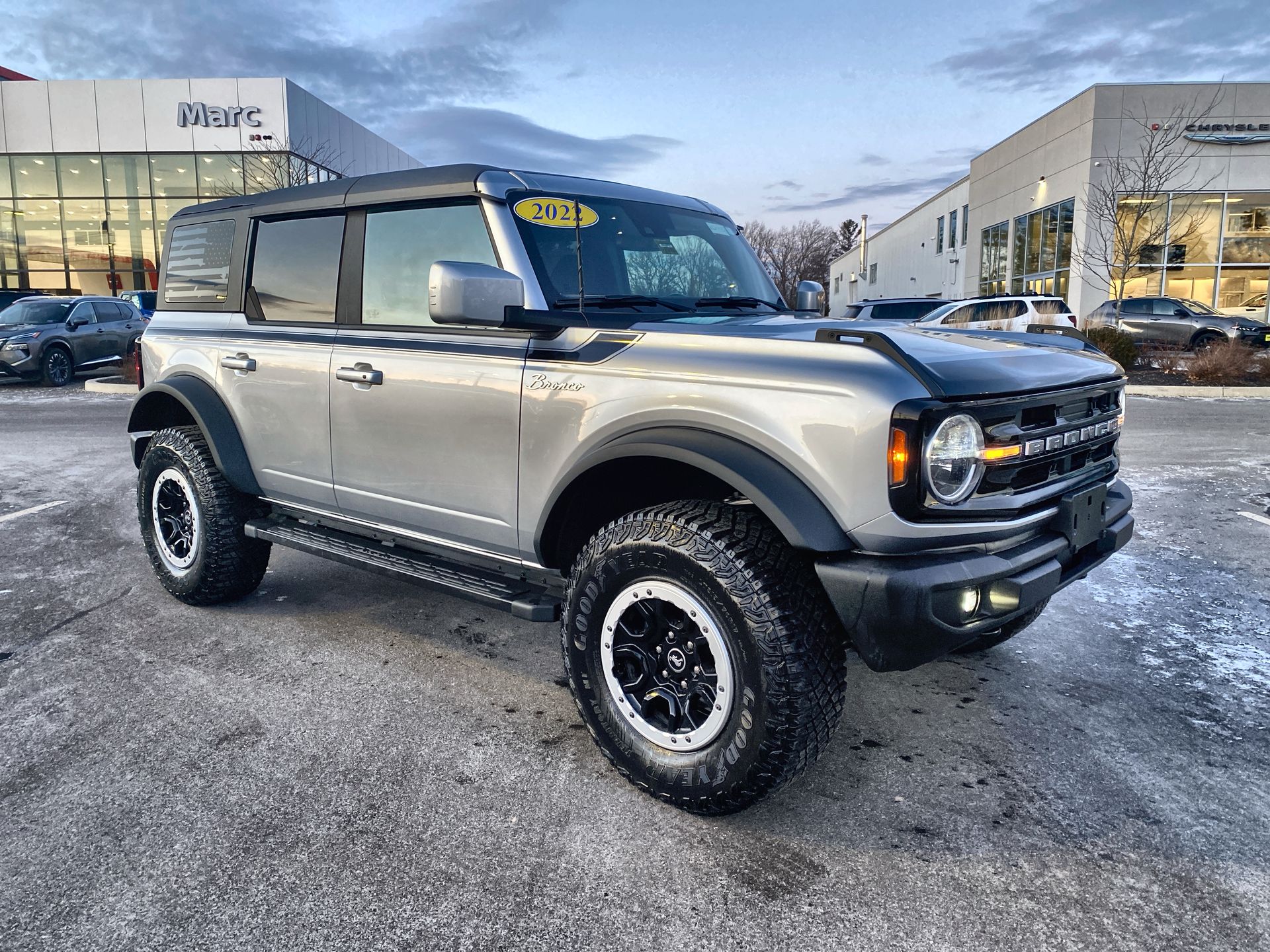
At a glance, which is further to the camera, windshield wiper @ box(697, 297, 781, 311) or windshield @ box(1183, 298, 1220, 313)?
windshield @ box(1183, 298, 1220, 313)

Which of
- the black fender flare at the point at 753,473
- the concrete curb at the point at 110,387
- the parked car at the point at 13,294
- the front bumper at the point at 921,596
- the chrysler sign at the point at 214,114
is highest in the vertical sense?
the chrysler sign at the point at 214,114

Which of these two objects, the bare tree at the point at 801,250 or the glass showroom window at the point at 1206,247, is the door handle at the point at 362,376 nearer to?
the glass showroom window at the point at 1206,247

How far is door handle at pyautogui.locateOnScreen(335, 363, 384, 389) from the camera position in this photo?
12.2 feet

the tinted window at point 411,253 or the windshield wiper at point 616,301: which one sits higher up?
the tinted window at point 411,253

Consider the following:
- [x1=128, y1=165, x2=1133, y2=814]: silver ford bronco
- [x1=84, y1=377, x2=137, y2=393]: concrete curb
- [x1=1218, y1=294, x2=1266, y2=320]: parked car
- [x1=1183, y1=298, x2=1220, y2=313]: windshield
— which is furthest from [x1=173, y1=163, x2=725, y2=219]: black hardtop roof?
[x1=1218, y1=294, x2=1266, y2=320]: parked car

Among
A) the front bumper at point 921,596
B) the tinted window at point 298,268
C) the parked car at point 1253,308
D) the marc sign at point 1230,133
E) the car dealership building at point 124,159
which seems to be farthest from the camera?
the car dealership building at point 124,159

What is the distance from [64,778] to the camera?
119 inches

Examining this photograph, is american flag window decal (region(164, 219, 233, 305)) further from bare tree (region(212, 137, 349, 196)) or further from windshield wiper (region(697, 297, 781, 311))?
bare tree (region(212, 137, 349, 196))

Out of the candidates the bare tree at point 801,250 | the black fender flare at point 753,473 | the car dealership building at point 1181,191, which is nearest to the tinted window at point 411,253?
the black fender flare at point 753,473

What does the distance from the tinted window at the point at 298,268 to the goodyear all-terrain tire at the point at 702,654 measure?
6.45 ft

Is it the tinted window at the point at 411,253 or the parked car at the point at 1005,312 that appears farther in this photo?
the parked car at the point at 1005,312

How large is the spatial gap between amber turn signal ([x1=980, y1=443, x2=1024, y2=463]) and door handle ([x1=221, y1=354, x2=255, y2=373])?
3.32 metres

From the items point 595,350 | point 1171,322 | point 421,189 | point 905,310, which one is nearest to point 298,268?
point 421,189

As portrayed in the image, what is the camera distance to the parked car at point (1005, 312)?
1612 centimetres
